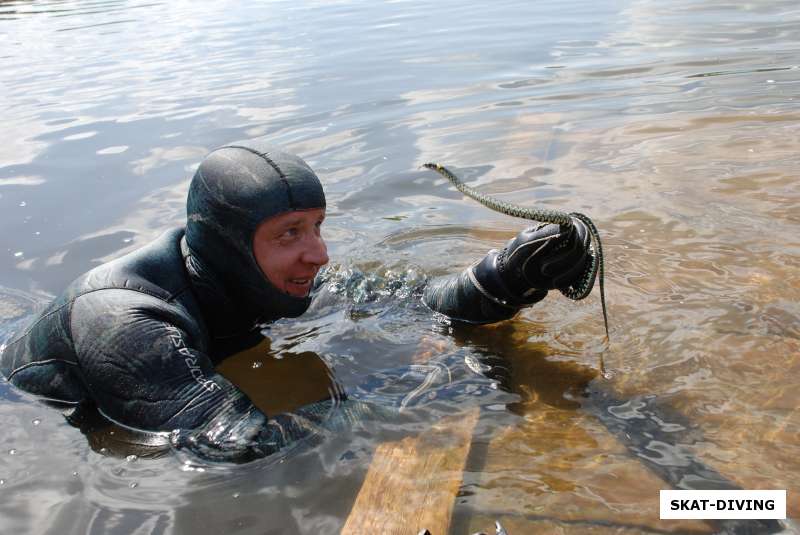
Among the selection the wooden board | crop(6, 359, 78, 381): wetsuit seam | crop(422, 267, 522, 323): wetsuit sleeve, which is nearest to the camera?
the wooden board

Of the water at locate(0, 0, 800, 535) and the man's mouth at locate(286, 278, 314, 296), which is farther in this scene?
the man's mouth at locate(286, 278, 314, 296)

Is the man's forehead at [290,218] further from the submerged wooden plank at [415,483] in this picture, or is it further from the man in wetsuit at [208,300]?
the submerged wooden plank at [415,483]

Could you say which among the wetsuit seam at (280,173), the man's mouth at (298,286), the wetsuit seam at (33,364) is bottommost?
the wetsuit seam at (33,364)

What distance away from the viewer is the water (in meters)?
2.65

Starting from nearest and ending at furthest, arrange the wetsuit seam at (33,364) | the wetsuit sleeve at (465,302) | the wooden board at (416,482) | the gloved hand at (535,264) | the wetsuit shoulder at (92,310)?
1. the wooden board at (416,482)
2. the wetsuit shoulder at (92,310)
3. the wetsuit seam at (33,364)
4. the gloved hand at (535,264)
5. the wetsuit sleeve at (465,302)

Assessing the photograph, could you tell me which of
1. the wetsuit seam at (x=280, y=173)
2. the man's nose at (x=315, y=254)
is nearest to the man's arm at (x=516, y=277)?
the man's nose at (x=315, y=254)

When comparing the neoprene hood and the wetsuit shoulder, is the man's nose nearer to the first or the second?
the neoprene hood

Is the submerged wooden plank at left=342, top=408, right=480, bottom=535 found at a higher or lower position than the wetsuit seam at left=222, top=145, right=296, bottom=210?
lower

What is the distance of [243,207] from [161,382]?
726 mm

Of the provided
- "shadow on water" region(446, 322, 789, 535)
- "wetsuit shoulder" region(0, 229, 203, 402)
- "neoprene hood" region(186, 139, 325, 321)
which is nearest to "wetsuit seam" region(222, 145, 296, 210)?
"neoprene hood" region(186, 139, 325, 321)

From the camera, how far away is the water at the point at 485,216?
8.70 ft

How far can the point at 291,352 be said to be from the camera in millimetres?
3830

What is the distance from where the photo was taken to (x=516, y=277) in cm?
338

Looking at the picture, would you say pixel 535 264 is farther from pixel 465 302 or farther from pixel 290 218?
pixel 290 218
